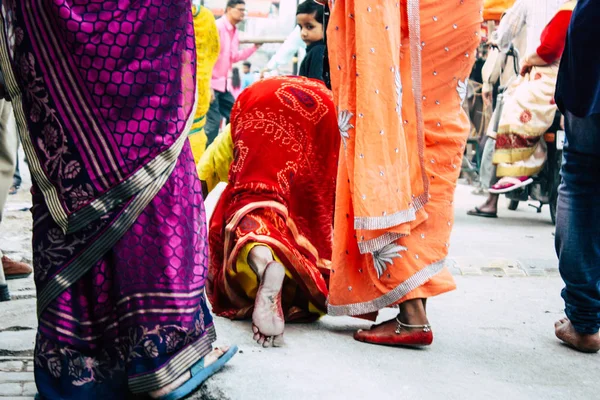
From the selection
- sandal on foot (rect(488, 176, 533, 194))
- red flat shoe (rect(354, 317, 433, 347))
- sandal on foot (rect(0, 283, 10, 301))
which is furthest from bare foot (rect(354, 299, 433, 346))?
sandal on foot (rect(488, 176, 533, 194))

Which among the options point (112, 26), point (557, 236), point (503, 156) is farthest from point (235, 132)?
point (503, 156)

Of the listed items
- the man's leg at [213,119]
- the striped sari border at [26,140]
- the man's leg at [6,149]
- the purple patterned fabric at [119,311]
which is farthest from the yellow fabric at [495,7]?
the striped sari border at [26,140]

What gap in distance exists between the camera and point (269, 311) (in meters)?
2.82

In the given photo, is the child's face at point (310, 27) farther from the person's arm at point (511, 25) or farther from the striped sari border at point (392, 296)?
the person's arm at point (511, 25)

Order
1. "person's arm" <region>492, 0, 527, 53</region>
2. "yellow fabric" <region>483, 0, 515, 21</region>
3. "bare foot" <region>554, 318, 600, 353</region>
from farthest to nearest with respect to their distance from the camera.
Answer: "yellow fabric" <region>483, 0, 515, 21</region> → "person's arm" <region>492, 0, 527, 53</region> → "bare foot" <region>554, 318, 600, 353</region>

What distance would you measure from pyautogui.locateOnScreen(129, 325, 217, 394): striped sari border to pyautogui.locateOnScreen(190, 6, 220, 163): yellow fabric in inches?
134

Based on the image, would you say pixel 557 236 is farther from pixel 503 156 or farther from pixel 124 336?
pixel 503 156

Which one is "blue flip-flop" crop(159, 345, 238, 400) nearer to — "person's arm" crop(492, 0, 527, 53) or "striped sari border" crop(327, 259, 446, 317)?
"striped sari border" crop(327, 259, 446, 317)

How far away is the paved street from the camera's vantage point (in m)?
2.44

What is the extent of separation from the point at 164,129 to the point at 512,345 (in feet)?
5.29

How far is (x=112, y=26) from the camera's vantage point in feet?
7.22

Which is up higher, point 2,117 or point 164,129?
point 164,129

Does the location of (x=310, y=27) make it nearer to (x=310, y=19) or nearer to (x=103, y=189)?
(x=310, y=19)

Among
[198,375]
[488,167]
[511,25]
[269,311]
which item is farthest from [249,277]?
[511,25]
